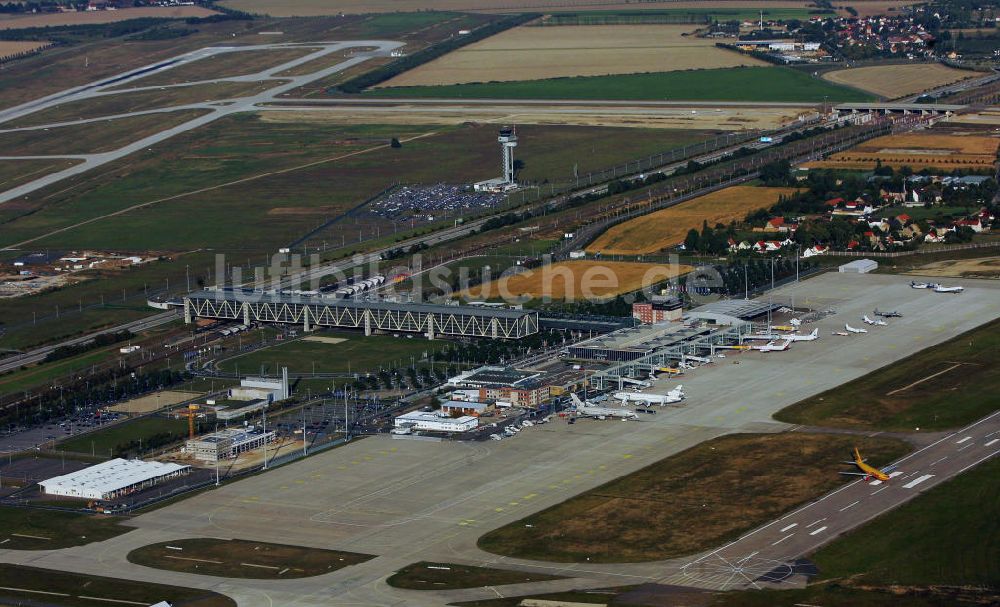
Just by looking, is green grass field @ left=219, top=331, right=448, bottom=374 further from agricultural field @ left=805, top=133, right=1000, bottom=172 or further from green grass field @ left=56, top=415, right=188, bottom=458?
agricultural field @ left=805, top=133, right=1000, bottom=172

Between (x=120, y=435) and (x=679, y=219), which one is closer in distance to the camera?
(x=120, y=435)

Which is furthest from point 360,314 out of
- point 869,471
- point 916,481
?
point 916,481

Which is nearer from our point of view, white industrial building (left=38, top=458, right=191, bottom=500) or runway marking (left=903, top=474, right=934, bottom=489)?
runway marking (left=903, top=474, right=934, bottom=489)

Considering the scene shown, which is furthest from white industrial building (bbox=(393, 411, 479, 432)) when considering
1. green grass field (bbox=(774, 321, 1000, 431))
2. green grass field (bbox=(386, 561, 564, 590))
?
green grass field (bbox=(386, 561, 564, 590))

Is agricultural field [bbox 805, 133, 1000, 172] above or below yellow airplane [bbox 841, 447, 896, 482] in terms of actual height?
above

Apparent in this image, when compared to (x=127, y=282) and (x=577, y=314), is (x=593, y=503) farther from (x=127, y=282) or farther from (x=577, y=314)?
(x=127, y=282)

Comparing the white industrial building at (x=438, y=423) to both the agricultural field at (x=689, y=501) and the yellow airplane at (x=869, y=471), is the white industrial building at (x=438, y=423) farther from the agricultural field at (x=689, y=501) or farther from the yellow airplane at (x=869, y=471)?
the yellow airplane at (x=869, y=471)

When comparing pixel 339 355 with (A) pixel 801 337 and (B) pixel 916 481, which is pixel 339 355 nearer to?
(A) pixel 801 337
